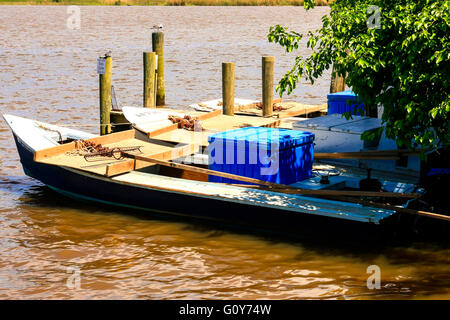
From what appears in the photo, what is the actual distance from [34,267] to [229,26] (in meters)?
58.3

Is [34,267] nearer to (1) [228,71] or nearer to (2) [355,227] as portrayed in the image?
(2) [355,227]

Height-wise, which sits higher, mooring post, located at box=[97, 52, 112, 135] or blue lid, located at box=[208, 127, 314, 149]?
mooring post, located at box=[97, 52, 112, 135]

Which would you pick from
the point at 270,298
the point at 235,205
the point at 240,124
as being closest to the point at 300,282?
the point at 270,298

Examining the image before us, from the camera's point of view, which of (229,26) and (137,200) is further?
(229,26)

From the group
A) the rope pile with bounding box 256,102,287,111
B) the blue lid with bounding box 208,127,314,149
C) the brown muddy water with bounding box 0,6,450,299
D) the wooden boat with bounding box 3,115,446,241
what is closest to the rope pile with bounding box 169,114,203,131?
the wooden boat with bounding box 3,115,446,241

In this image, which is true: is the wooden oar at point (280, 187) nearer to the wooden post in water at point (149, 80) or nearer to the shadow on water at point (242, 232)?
the shadow on water at point (242, 232)

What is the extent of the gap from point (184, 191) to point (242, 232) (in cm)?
137

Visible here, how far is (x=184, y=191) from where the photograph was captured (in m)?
13.5

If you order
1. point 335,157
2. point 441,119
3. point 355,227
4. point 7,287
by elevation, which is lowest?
point 7,287

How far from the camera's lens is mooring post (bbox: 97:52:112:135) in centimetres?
1836

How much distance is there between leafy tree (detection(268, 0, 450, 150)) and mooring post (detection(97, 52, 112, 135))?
336 inches

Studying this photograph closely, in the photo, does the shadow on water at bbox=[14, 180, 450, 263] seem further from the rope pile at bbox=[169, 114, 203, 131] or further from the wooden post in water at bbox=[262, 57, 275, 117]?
the wooden post in water at bbox=[262, 57, 275, 117]
